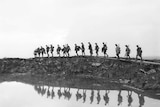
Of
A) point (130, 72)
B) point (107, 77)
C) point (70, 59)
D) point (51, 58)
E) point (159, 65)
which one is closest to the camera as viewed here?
point (159, 65)

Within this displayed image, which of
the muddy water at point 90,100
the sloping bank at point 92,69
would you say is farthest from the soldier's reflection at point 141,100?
the sloping bank at point 92,69

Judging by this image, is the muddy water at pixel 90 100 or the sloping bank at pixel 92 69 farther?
the sloping bank at pixel 92 69

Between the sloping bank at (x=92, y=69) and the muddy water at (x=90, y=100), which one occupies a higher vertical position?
the sloping bank at (x=92, y=69)

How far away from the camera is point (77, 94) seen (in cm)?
3656

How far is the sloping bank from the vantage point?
132 feet

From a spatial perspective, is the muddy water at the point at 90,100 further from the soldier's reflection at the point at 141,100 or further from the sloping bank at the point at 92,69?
the sloping bank at the point at 92,69

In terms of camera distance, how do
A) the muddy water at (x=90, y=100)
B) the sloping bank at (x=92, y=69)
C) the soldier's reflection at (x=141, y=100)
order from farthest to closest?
the sloping bank at (x=92, y=69) < the muddy water at (x=90, y=100) < the soldier's reflection at (x=141, y=100)

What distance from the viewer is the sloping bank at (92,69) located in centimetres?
4025

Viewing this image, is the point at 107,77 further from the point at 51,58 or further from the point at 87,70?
the point at 51,58

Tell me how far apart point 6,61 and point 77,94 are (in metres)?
44.8

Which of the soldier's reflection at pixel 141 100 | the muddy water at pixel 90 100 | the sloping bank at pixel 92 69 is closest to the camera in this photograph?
the soldier's reflection at pixel 141 100

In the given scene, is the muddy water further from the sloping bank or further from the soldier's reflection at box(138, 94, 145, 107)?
the sloping bank

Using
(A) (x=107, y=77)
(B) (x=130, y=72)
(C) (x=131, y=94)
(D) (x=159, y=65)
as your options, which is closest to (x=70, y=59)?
(A) (x=107, y=77)

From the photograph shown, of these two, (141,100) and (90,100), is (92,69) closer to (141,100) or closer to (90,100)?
(90,100)
